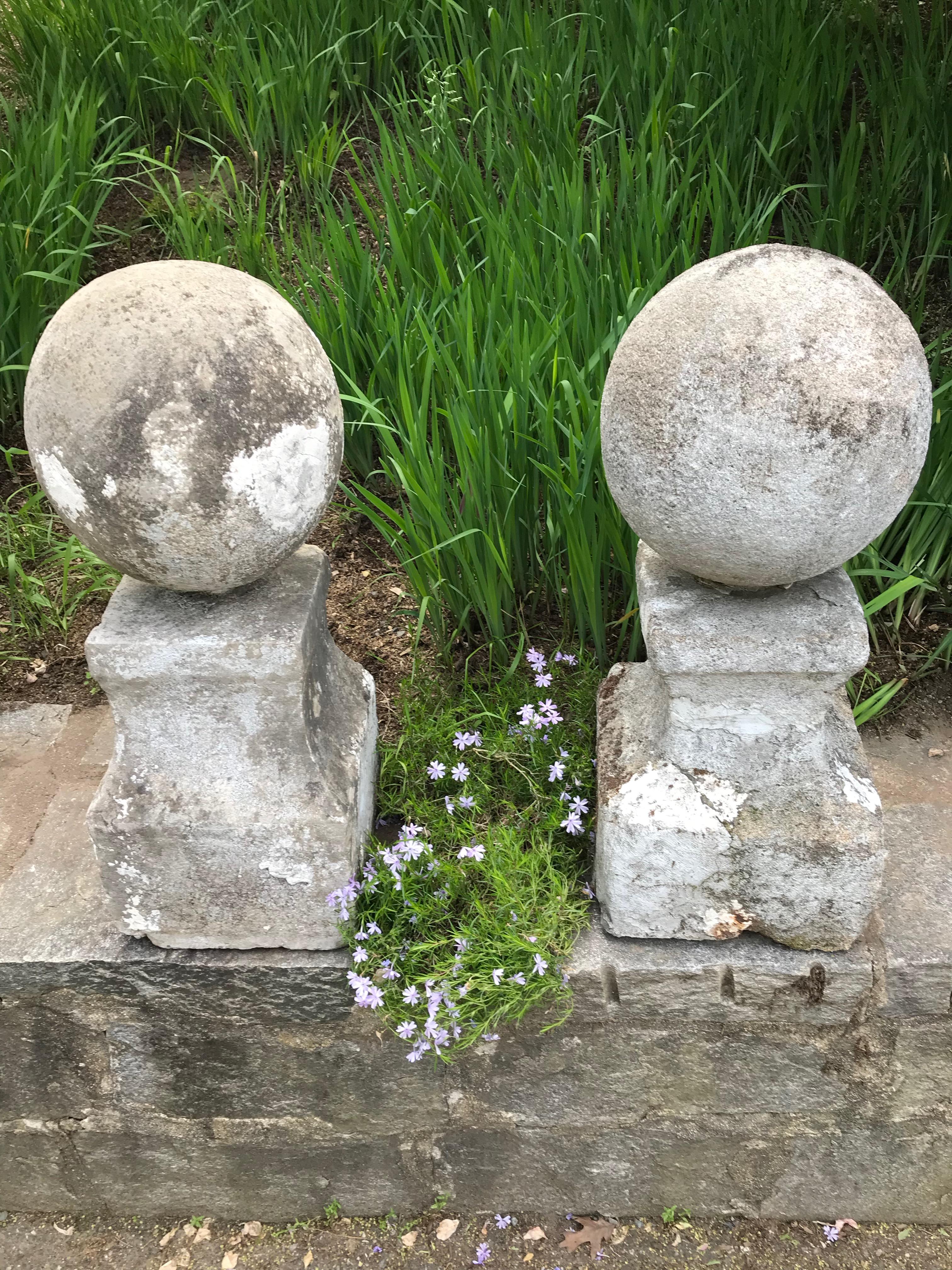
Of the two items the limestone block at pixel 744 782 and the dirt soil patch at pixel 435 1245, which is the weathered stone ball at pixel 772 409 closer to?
the limestone block at pixel 744 782

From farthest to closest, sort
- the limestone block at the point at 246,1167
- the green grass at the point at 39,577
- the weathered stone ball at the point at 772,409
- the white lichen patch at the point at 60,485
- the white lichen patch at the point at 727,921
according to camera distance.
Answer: the green grass at the point at 39,577 → the limestone block at the point at 246,1167 → the white lichen patch at the point at 727,921 → the white lichen patch at the point at 60,485 → the weathered stone ball at the point at 772,409

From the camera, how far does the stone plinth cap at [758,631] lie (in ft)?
4.84

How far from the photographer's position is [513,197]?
2.55 m

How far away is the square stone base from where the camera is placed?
5.64 ft

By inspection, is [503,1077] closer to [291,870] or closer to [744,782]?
[291,870]

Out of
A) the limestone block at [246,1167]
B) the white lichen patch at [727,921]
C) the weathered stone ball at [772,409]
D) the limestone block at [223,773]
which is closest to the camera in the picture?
the weathered stone ball at [772,409]

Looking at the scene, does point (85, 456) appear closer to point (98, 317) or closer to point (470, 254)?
point (98, 317)

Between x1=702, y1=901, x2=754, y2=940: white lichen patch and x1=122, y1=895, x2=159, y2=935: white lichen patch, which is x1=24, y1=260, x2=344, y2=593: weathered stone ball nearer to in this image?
x1=122, y1=895, x2=159, y2=935: white lichen patch

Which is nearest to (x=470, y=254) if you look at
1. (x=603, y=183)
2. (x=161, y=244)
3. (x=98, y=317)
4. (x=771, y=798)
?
(x=603, y=183)

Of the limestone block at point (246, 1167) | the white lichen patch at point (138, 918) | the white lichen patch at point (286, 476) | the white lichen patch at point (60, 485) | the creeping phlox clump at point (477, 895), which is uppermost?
the white lichen patch at point (60, 485)

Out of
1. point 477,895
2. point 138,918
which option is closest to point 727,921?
point 477,895

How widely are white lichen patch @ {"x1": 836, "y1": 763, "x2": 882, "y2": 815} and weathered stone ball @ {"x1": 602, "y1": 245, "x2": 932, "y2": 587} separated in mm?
395

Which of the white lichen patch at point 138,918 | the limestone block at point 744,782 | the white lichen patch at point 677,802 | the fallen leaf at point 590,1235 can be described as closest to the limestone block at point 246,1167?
the fallen leaf at point 590,1235

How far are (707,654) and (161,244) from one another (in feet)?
8.77
